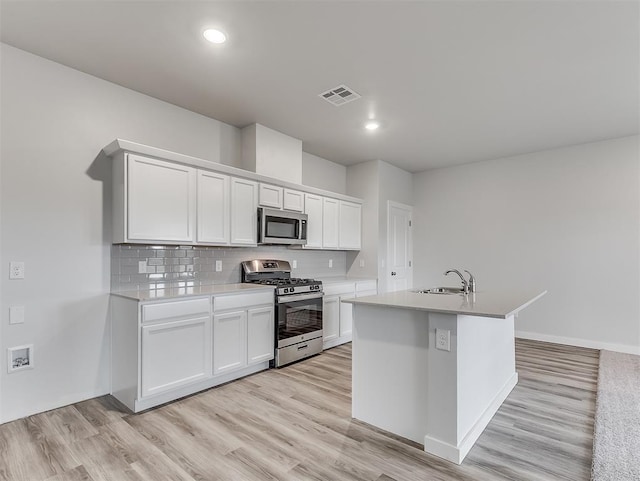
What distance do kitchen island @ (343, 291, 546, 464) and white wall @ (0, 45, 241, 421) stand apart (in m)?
2.24

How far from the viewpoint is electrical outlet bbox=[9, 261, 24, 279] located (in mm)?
2555

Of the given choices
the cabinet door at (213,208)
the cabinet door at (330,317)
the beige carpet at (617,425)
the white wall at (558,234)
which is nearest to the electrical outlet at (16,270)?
the cabinet door at (213,208)

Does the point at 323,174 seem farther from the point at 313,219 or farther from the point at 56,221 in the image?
the point at 56,221

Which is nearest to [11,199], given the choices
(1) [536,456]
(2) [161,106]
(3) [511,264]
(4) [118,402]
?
(2) [161,106]

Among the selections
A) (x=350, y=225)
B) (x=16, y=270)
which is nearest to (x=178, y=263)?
(x=16, y=270)

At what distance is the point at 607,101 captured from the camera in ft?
11.3

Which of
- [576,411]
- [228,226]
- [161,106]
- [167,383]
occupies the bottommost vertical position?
[576,411]

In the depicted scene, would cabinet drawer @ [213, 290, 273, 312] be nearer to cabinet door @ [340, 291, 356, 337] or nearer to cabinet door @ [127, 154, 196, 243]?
cabinet door @ [127, 154, 196, 243]

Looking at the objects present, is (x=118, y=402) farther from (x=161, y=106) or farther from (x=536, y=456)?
(x=536, y=456)

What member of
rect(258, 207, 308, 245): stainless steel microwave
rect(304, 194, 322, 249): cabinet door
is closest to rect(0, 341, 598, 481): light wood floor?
rect(258, 207, 308, 245): stainless steel microwave

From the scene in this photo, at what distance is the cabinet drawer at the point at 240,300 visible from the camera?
3.17 meters

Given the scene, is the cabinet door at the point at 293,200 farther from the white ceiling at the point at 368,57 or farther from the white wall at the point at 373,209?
the white wall at the point at 373,209

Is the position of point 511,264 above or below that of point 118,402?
above

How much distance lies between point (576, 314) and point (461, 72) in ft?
12.3
